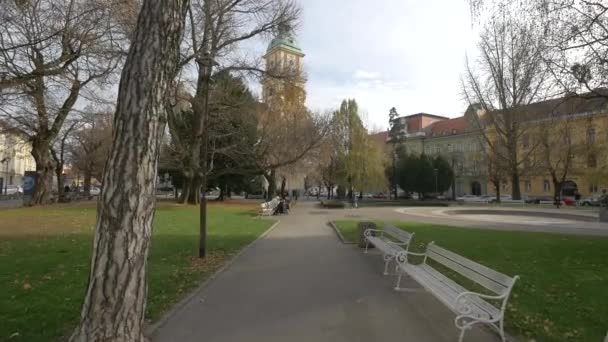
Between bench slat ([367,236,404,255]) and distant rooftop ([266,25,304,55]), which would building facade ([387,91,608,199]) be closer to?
bench slat ([367,236,404,255])

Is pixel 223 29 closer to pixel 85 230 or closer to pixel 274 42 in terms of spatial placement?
pixel 274 42

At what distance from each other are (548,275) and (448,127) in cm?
9022

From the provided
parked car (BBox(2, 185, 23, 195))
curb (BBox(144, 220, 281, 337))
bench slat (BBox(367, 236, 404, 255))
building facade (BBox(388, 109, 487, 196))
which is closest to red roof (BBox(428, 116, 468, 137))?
building facade (BBox(388, 109, 487, 196))

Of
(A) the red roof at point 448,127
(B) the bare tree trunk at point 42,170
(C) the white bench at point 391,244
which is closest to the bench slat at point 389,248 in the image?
(C) the white bench at point 391,244

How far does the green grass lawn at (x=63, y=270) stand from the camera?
5.63 metres

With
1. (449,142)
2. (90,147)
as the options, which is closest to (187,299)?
(90,147)

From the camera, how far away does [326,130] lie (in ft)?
127

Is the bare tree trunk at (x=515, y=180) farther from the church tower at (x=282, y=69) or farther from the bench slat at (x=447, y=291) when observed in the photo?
the bench slat at (x=447, y=291)

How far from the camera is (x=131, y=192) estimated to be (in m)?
4.16

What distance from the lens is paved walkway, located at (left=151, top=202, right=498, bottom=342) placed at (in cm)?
530

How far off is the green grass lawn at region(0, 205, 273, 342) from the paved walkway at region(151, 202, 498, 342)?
66 cm

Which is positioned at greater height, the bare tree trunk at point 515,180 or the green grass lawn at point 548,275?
the bare tree trunk at point 515,180

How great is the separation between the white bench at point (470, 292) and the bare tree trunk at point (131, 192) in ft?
10.8

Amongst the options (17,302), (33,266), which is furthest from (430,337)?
(33,266)
